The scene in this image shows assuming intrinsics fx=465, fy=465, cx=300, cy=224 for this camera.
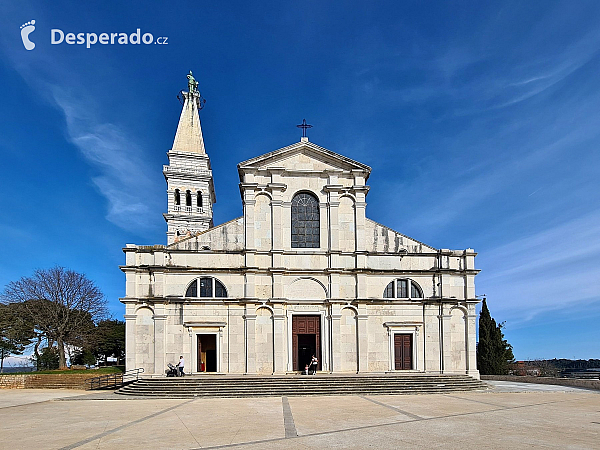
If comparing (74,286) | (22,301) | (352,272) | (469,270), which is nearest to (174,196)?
(74,286)

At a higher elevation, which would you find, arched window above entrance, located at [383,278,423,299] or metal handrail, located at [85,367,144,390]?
arched window above entrance, located at [383,278,423,299]

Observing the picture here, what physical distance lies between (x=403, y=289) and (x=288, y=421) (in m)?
15.9

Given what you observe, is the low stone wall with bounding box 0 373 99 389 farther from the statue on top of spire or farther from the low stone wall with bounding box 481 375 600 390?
the statue on top of spire

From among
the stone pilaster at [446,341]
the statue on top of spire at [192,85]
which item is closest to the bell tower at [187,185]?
the statue on top of spire at [192,85]

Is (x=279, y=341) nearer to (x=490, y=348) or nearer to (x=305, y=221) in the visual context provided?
(x=305, y=221)

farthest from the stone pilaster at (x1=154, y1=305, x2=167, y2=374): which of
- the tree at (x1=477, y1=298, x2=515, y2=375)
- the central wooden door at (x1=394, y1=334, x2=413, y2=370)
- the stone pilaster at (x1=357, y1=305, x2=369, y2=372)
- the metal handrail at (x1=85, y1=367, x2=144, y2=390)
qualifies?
the tree at (x1=477, y1=298, x2=515, y2=375)

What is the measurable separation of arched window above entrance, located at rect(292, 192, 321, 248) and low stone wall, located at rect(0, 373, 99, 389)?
1631cm

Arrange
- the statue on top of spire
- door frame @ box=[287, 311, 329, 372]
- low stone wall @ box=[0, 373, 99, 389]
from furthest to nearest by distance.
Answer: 1. the statue on top of spire
2. low stone wall @ box=[0, 373, 99, 389]
3. door frame @ box=[287, 311, 329, 372]

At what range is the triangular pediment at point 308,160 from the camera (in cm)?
2994

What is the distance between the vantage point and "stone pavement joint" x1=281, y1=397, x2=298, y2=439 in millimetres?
13094

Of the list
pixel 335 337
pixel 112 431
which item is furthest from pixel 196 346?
pixel 112 431

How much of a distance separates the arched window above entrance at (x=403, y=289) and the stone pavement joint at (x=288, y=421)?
11248mm

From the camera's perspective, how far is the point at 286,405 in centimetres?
1948

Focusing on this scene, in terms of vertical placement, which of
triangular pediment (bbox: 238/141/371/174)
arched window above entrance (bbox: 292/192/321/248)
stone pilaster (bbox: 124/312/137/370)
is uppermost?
triangular pediment (bbox: 238/141/371/174)
